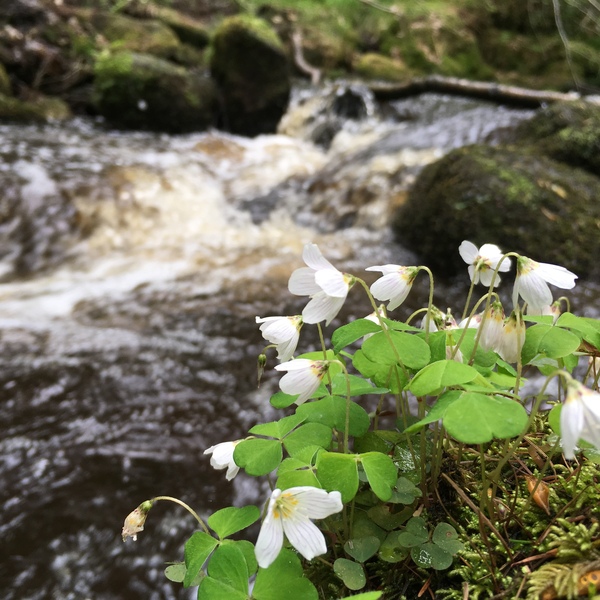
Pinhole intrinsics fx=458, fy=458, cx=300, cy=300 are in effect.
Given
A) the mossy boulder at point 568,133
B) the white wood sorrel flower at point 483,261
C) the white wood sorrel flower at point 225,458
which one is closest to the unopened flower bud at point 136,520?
the white wood sorrel flower at point 225,458

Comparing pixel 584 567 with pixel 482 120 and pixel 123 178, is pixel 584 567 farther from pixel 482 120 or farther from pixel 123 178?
pixel 482 120

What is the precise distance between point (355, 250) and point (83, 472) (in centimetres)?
336

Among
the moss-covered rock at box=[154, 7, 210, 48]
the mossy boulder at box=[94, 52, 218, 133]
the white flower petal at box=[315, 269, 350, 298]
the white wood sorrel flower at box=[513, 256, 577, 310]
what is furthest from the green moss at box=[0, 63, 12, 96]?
the white wood sorrel flower at box=[513, 256, 577, 310]

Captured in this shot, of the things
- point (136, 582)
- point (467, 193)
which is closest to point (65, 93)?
point (467, 193)

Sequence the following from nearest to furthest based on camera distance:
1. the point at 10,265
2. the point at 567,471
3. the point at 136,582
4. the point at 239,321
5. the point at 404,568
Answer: the point at 404,568 → the point at 567,471 → the point at 136,582 → the point at 239,321 → the point at 10,265

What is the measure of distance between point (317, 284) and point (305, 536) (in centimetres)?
50

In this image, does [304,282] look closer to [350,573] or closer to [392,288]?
[392,288]

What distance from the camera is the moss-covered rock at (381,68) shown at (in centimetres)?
1226

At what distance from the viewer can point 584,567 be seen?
0.83 m

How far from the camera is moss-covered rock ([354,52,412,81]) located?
40.2ft

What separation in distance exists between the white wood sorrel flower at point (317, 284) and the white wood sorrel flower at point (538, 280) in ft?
1.27

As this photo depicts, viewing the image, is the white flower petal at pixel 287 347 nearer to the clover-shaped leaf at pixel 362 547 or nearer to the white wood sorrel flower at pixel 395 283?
the white wood sorrel flower at pixel 395 283

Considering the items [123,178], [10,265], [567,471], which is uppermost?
[567,471]

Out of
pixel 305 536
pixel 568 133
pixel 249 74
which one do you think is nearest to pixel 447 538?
pixel 305 536
